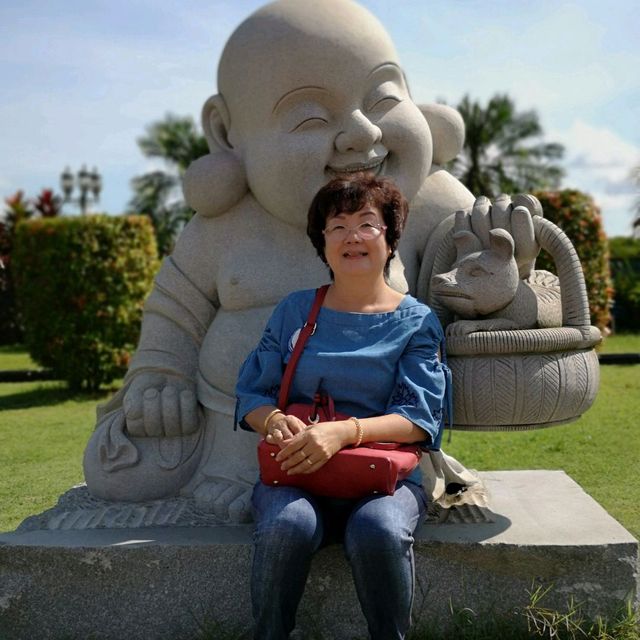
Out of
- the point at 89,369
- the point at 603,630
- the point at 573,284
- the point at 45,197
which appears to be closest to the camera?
the point at 603,630

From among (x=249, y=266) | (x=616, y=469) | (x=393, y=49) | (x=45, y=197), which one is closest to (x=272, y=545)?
(x=249, y=266)

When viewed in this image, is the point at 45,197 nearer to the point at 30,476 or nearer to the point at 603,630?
the point at 30,476

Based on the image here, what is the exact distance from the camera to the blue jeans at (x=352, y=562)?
212 cm

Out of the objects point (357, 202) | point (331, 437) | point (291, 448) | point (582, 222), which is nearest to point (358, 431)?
point (331, 437)

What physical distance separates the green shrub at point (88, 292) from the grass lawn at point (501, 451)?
0.77 m

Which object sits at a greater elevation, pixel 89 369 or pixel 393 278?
pixel 393 278

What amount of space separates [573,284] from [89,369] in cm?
734

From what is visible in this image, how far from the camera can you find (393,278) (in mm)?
2934

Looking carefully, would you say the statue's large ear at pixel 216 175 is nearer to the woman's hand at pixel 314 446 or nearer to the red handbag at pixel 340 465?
the red handbag at pixel 340 465

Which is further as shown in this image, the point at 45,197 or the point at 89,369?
the point at 45,197

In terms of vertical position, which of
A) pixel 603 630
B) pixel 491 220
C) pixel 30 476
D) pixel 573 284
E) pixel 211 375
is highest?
pixel 491 220

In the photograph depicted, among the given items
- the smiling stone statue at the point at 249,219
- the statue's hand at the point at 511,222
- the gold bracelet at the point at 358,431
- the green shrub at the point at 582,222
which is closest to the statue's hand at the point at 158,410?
the smiling stone statue at the point at 249,219

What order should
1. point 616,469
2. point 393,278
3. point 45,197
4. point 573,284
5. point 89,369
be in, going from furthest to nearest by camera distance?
1. point 45,197
2. point 89,369
3. point 616,469
4. point 393,278
5. point 573,284

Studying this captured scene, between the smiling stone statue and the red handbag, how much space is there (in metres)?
0.61
